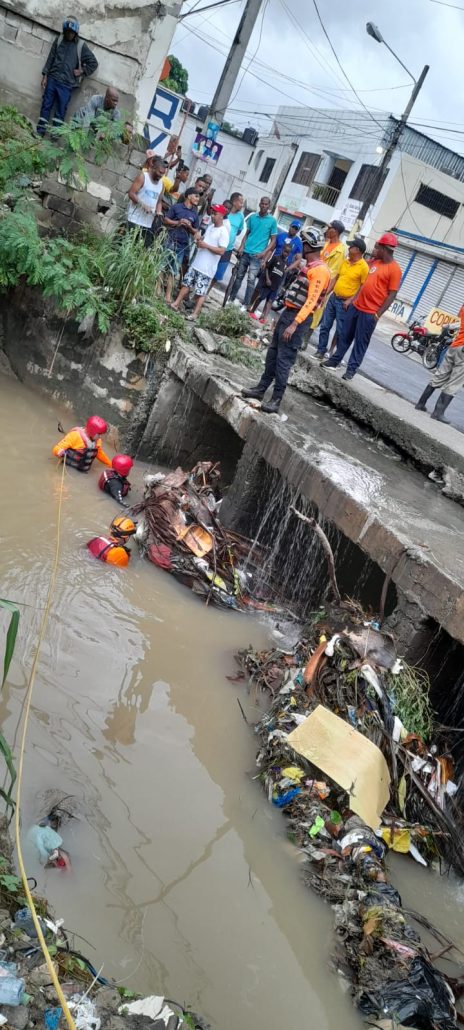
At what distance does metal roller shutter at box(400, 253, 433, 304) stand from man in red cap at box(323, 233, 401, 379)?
2033 cm

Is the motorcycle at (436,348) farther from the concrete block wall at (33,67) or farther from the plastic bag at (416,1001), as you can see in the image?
the plastic bag at (416,1001)

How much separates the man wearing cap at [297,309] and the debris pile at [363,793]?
2214mm

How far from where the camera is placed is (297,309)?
5691mm

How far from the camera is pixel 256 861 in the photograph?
11.6 feet

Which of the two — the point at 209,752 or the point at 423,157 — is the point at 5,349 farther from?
the point at 423,157

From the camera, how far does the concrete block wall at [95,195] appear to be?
784 centimetres

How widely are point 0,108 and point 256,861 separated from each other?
8022 mm

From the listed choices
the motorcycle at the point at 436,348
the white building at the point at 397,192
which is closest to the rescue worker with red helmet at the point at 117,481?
the motorcycle at the point at 436,348

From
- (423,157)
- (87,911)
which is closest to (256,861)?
(87,911)

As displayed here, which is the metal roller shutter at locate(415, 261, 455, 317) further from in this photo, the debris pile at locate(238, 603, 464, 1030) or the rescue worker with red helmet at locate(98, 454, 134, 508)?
the debris pile at locate(238, 603, 464, 1030)

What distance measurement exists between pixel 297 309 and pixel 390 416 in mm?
1623

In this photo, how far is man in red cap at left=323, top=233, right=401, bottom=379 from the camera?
712 centimetres

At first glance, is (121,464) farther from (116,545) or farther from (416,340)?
(416,340)

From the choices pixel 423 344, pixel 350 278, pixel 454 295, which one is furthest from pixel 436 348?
pixel 454 295
